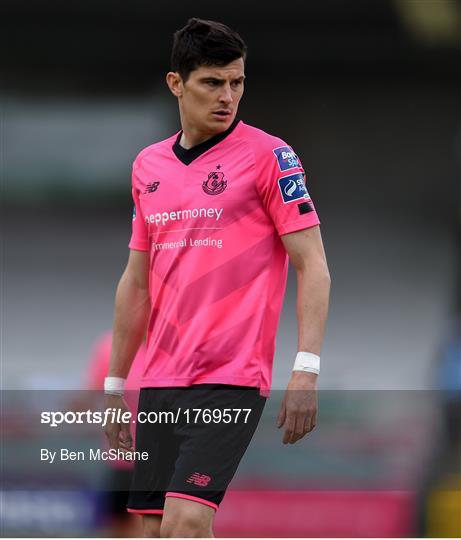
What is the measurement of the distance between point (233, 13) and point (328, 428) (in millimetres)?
3579

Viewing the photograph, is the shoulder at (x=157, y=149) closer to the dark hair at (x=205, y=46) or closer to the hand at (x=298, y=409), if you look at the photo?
the dark hair at (x=205, y=46)

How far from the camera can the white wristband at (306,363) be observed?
385 centimetres

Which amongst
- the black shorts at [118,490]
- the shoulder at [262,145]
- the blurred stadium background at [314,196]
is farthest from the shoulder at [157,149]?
the blurred stadium background at [314,196]

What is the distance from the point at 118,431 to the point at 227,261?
2.77 feet

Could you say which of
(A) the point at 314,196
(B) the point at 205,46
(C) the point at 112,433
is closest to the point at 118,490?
(C) the point at 112,433

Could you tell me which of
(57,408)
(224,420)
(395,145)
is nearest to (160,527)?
(224,420)

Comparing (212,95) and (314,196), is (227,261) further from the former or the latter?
(314,196)

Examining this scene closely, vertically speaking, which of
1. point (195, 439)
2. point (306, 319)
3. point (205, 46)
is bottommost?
point (195, 439)

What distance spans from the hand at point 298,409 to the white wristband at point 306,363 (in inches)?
0.7

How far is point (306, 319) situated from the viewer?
393 centimetres

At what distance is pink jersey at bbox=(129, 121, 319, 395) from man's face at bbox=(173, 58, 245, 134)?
0.11 meters

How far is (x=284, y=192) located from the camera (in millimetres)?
4023

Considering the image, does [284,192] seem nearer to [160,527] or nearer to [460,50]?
[160,527]

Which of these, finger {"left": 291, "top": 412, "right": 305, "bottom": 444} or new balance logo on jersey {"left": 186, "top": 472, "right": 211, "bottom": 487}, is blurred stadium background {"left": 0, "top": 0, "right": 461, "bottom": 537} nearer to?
new balance logo on jersey {"left": 186, "top": 472, "right": 211, "bottom": 487}
